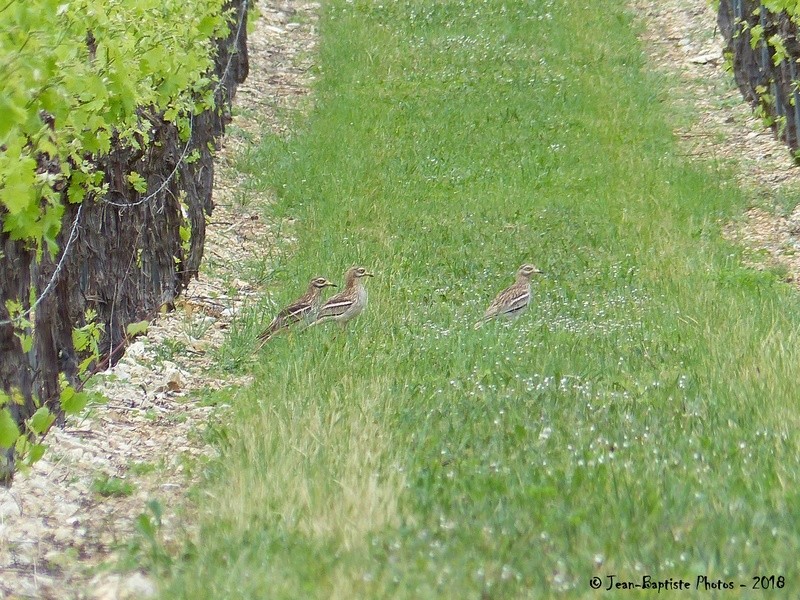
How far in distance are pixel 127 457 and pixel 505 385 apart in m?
2.48

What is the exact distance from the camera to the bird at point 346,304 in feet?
33.5

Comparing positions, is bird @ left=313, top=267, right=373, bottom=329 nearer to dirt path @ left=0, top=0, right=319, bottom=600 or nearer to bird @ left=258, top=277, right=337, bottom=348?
bird @ left=258, top=277, right=337, bottom=348

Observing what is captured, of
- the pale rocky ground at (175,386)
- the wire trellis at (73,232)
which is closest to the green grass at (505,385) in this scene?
the pale rocky ground at (175,386)

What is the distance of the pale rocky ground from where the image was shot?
20.7ft

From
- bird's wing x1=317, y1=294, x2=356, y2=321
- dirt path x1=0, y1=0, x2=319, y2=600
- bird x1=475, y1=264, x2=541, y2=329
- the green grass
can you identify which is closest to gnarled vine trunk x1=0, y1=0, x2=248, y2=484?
dirt path x1=0, y1=0, x2=319, y2=600

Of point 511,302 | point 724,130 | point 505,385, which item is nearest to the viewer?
point 505,385

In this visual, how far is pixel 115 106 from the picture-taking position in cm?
881

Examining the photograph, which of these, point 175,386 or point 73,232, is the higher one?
point 73,232

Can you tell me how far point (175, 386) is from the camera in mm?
9484

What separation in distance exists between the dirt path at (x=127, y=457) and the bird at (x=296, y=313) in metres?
0.55

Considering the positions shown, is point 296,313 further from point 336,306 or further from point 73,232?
point 73,232

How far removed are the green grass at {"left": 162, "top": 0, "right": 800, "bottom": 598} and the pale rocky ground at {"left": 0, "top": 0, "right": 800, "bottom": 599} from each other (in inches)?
15.2

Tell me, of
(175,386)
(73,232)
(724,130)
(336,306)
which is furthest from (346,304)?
(724,130)

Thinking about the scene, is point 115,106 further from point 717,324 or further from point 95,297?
point 717,324
